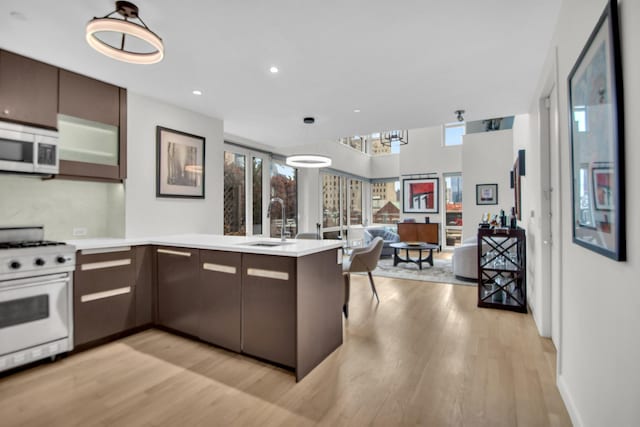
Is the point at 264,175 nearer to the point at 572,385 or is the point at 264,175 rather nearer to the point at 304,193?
the point at 304,193

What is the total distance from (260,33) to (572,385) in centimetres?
308

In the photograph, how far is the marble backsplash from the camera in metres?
2.80

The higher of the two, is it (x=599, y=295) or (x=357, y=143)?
(x=357, y=143)

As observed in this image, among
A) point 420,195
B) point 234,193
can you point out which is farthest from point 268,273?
point 420,195

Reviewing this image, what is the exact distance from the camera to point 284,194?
22.1 ft

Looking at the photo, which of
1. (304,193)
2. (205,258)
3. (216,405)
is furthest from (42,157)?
(304,193)

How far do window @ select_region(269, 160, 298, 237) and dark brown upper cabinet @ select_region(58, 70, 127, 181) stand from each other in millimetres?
3182

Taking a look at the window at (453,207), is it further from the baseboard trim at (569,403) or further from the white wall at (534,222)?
the baseboard trim at (569,403)

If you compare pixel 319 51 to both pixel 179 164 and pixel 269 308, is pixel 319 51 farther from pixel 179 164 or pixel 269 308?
pixel 179 164

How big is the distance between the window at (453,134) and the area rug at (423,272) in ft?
12.7

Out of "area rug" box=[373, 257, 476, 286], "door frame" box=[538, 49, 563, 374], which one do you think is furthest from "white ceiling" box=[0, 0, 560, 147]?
"area rug" box=[373, 257, 476, 286]

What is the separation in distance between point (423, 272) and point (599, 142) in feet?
16.1

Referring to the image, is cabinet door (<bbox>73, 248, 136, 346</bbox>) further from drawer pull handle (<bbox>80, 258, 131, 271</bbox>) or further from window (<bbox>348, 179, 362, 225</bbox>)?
window (<bbox>348, 179, 362, 225</bbox>)

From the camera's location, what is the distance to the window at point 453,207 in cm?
→ 900
